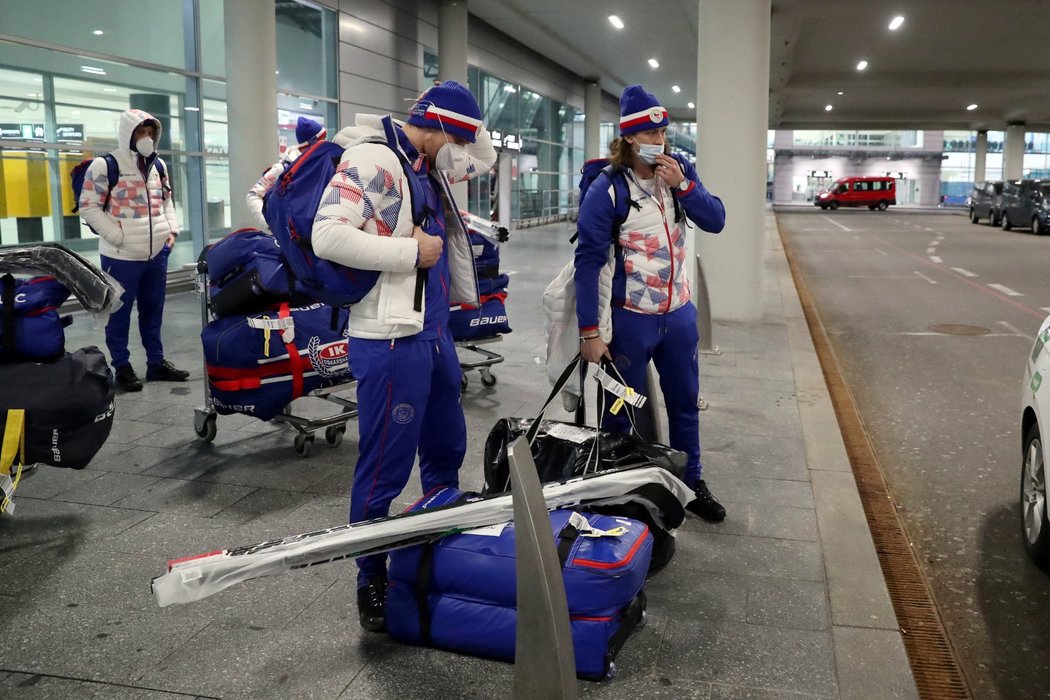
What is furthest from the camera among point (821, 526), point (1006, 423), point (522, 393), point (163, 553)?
point (522, 393)

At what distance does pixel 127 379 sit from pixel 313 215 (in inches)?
189

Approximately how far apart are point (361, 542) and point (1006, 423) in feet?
18.1

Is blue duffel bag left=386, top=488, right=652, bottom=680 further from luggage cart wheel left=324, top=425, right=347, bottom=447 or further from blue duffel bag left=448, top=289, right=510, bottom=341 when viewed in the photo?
blue duffel bag left=448, top=289, right=510, bottom=341

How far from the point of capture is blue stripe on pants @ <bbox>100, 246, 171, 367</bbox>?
741 centimetres

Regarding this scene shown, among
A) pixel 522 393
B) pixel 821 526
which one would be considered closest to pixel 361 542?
pixel 821 526

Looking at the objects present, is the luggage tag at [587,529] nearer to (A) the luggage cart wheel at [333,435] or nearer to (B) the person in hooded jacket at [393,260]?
(B) the person in hooded jacket at [393,260]

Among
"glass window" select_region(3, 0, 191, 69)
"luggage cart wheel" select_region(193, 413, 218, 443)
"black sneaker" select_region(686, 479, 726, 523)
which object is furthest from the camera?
"glass window" select_region(3, 0, 191, 69)

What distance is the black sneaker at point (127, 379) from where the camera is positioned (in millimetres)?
7246

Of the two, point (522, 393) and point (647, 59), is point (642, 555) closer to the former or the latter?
point (522, 393)

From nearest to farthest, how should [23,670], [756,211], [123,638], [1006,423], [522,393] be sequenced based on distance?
1. [23,670]
2. [123,638]
3. [1006,423]
4. [522,393]
5. [756,211]

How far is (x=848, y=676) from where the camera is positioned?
3.12 m

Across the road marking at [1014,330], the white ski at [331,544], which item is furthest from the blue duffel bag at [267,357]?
the road marking at [1014,330]

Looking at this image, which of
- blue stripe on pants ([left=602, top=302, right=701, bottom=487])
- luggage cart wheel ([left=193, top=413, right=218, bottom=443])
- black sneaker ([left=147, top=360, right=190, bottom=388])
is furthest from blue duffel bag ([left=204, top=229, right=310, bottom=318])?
black sneaker ([left=147, top=360, right=190, bottom=388])

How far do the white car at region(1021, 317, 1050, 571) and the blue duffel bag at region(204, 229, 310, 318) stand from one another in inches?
152
